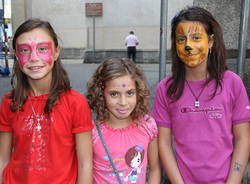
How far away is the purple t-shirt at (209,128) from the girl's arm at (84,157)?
64 cm

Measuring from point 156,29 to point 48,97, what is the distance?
14.2m

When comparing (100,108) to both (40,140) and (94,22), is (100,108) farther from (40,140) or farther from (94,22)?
(94,22)

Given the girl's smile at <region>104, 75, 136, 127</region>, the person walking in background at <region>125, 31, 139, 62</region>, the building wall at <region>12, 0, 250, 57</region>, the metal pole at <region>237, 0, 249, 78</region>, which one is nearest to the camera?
the girl's smile at <region>104, 75, 136, 127</region>

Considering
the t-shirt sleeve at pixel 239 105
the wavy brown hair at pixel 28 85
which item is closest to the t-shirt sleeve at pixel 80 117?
the wavy brown hair at pixel 28 85

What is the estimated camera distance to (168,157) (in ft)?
6.31

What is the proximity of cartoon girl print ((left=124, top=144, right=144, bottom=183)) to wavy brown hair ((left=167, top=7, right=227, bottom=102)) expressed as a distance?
45 centimetres

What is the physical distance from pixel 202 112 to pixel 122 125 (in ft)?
1.87

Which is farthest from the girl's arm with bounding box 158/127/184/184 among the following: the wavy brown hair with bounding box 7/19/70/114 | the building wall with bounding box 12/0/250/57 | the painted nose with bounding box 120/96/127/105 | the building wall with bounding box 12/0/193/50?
the building wall with bounding box 12/0/193/50

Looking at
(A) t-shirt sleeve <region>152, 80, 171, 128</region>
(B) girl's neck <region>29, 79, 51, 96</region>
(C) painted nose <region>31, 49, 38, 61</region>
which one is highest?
(C) painted nose <region>31, 49, 38, 61</region>

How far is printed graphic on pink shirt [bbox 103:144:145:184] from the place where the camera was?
175 cm

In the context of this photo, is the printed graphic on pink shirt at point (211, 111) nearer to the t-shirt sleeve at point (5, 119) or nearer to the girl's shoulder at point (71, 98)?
the girl's shoulder at point (71, 98)

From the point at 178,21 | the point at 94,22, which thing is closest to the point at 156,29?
the point at 94,22

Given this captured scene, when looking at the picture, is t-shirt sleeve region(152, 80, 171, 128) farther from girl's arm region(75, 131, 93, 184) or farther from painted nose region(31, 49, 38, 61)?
painted nose region(31, 49, 38, 61)

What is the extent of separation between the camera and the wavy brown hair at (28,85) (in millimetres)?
1721
